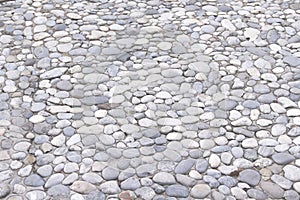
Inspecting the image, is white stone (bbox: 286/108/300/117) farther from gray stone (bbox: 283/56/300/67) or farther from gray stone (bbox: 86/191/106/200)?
gray stone (bbox: 86/191/106/200)

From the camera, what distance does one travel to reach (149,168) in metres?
1.82

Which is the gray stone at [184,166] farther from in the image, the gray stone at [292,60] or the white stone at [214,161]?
the gray stone at [292,60]

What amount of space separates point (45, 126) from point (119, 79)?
1.35 feet

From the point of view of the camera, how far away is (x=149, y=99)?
214 centimetres

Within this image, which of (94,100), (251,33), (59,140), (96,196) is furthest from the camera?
(251,33)

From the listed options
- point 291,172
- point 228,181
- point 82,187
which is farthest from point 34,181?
point 291,172

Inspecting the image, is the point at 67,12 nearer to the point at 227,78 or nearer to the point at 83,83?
the point at 83,83

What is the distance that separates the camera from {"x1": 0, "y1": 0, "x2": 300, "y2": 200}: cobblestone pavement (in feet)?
5.83

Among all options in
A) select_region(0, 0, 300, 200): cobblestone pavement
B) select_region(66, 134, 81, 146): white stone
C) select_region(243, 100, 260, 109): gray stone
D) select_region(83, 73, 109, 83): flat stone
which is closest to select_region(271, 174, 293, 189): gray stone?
select_region(0, 0, 300, 200): cobblestone pavement

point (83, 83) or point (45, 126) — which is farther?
point (83, 83)

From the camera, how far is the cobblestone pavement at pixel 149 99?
1.78 metres

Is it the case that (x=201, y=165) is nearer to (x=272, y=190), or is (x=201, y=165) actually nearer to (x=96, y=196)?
(x=272, y=190)

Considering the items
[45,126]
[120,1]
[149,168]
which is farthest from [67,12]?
[149,168]

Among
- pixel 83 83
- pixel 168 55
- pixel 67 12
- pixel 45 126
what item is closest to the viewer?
pixel 45 126
